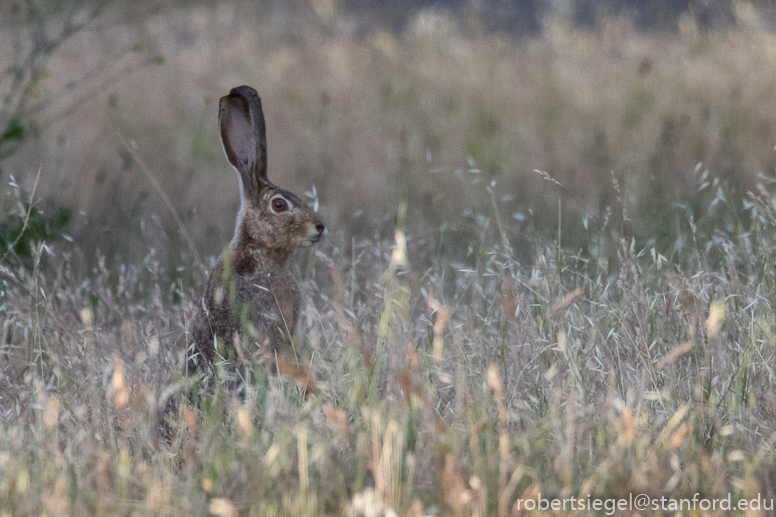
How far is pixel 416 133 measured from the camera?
7.82m

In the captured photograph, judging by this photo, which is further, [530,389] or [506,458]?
[530,389]

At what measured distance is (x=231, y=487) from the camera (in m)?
2.37

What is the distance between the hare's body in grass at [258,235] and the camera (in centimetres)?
360

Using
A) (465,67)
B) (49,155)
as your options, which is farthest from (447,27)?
(49,155)

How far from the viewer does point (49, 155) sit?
7.73 metres

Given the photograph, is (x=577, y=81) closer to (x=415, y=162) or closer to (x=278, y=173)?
(x=415, y=162)

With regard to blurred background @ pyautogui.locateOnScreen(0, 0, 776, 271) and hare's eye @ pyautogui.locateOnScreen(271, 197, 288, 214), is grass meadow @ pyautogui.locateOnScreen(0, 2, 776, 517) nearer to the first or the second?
blurred background @ pyautogui.locateOnScreen(0, 0, 776, 271)

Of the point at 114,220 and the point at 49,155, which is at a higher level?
the point at 49,155

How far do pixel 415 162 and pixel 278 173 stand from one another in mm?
1168

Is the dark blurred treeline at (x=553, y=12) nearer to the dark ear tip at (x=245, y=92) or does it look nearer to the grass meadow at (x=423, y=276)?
the grass meadow at (x=423, y=276)

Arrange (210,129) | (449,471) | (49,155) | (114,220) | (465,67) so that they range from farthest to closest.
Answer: (465,67) < (210,129) < (49,155) < (114,220) < (449,471)

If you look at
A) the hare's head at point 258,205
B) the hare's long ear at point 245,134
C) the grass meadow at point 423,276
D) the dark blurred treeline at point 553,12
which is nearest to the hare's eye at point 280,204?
the hare's head at point 258,205

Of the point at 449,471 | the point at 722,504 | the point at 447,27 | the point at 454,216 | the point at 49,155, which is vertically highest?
the point at 447,27

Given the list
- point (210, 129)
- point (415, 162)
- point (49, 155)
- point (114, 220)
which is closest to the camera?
point (114, 220)
